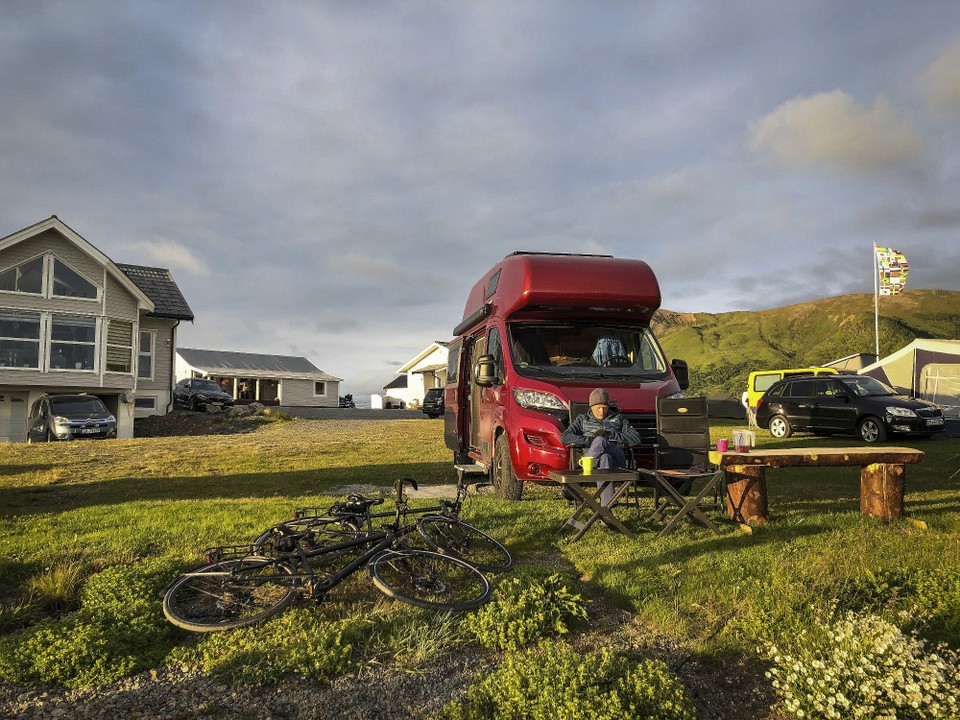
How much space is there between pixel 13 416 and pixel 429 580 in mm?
25635

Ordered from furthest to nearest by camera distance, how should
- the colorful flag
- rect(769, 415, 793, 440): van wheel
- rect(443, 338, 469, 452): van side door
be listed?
the colorful flag < rect(769, 415, 793, 440): van wheel < rect(443, 338, 469, 452): van side door

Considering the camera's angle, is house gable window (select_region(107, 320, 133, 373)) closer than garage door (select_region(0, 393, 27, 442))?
No

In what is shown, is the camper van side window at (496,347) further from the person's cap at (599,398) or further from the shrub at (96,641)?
the shrub at (96,641)

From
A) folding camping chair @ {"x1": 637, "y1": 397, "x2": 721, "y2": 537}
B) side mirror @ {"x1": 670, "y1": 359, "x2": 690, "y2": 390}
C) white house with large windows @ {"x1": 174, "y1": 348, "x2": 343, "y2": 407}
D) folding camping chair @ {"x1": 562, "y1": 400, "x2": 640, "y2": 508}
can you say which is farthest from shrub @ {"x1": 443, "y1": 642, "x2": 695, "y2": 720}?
white house with large windows @ {"x1": 174, "y1": 348, "x2": 343, "y2": 407}

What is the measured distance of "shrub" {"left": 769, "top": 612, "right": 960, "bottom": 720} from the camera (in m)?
3.20

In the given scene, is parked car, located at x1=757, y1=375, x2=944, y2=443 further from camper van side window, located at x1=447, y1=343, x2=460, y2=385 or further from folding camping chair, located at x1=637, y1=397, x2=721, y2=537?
folding camping chair, located at x1=637, y1=397, x2=721, y2=537

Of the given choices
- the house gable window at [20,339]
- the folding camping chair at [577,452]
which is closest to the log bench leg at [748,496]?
the folding camping chair at [577,452]

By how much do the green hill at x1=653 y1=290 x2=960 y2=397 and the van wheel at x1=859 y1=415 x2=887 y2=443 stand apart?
58.9m

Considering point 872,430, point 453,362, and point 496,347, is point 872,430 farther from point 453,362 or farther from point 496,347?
point 496,347

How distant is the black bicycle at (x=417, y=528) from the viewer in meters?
5.10

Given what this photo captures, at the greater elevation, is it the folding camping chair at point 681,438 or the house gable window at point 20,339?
the house gable window at point 20,339

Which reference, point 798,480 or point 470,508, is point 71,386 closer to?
point 470,508

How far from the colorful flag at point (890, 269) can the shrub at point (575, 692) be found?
141 feet

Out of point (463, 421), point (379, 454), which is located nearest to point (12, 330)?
point (379, 454)
